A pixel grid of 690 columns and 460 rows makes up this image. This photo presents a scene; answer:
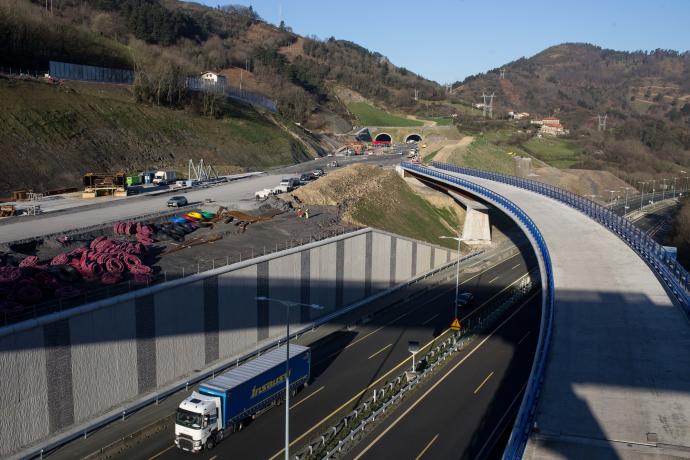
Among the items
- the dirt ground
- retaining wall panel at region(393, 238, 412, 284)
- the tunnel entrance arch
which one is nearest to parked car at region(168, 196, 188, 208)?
retaining wall panel at region(393, 238, 412, 284)

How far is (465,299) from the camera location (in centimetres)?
5375

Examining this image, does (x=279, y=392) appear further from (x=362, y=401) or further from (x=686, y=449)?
(x=686, y=449)

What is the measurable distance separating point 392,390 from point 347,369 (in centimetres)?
Result: 471

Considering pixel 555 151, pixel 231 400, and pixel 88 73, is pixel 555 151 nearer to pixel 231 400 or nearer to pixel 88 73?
pixel 88 73

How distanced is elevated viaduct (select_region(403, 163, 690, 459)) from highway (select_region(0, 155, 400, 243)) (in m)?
33.3

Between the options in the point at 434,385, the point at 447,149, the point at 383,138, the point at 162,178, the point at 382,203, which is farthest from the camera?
the point at 383,138

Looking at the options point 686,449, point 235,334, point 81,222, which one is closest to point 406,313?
point 235,334

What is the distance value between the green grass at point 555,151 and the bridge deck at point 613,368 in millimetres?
127795

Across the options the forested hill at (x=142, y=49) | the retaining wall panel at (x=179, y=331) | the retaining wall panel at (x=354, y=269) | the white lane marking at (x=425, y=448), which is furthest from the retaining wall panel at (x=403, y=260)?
the forested hill at (x=142, y=49)

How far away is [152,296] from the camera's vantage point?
35031 mm

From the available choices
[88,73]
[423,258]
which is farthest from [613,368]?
[88,73]

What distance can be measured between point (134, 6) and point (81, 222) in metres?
127

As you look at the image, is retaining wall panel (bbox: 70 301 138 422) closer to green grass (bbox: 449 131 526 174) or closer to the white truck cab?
the white truck cab

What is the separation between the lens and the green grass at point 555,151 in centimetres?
16750
